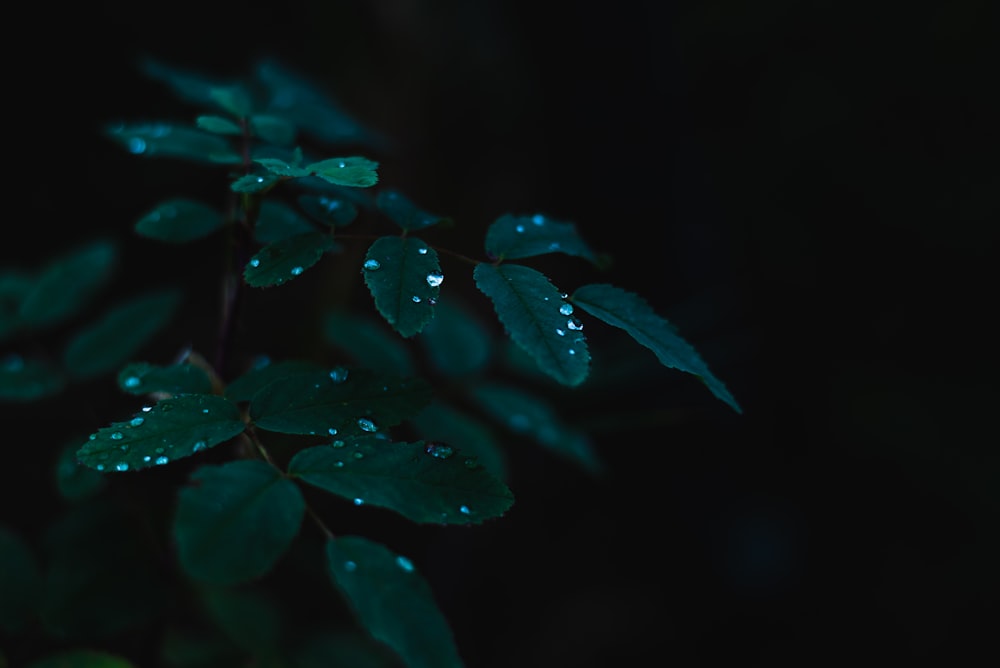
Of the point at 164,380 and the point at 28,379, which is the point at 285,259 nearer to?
the point at 164,380

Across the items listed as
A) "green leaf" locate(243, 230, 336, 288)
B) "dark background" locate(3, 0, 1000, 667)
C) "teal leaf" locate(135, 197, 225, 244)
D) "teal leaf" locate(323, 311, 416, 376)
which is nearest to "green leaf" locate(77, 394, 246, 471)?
"green leaf" locate(243, 230, 336, 288)

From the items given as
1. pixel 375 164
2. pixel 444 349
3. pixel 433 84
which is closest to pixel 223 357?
pixel 375 164

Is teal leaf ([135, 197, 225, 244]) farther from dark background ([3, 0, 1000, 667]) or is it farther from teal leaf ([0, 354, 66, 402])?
dark background ([3, 0, 1000, 667])

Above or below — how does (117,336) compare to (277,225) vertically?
below

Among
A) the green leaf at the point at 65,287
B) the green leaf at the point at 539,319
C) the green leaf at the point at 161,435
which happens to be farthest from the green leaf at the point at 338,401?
the green leaf at the point at 65,287

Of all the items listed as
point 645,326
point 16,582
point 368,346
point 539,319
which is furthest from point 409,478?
point 16,582

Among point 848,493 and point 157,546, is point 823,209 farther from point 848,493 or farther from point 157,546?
point 157,546
